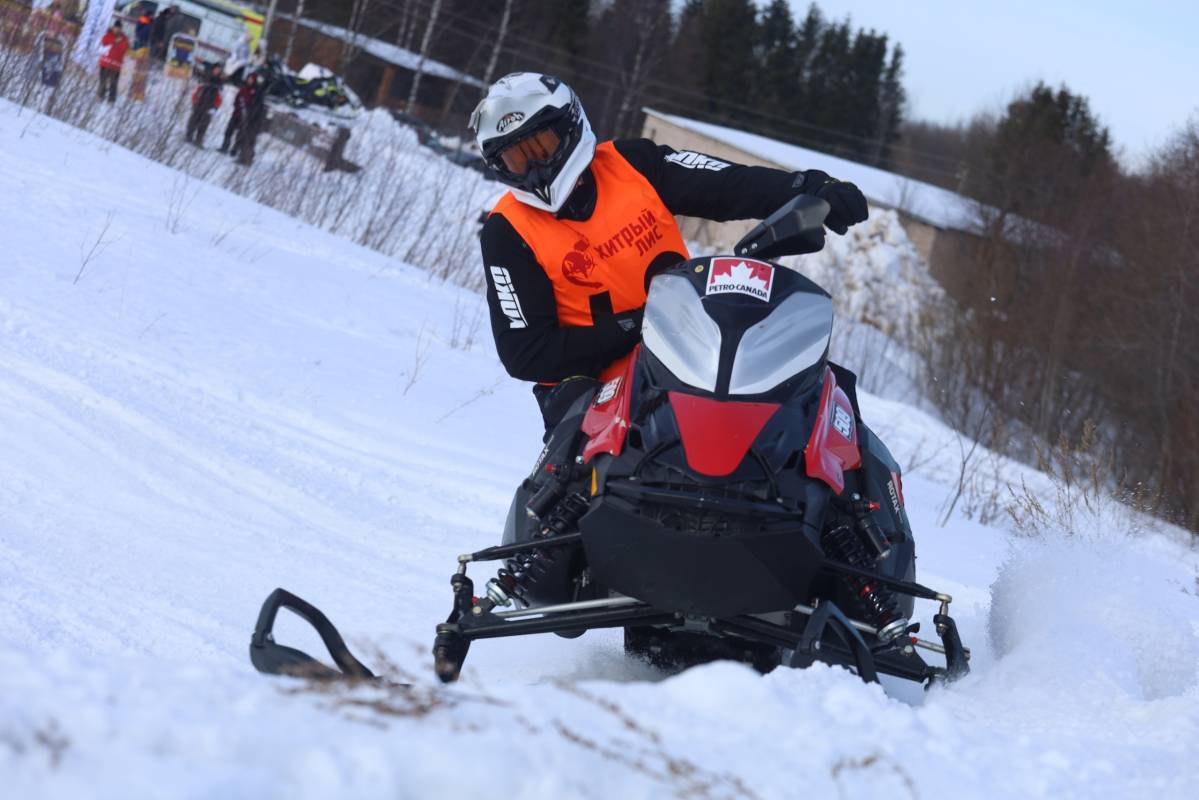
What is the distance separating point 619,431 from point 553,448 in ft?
1.38

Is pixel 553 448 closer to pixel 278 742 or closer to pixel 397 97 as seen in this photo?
pixel 278 742

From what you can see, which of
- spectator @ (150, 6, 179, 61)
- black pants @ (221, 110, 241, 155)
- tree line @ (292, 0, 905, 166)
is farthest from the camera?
tree line @ (292, 0, 905, 166)

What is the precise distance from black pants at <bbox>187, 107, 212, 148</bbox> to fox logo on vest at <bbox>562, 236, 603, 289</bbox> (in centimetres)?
1026

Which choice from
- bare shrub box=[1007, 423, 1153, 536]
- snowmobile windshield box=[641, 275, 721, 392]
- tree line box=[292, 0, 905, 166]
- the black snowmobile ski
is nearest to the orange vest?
snowmobile windshield box=[641, 275, 721, 392]

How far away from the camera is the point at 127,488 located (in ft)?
16.8

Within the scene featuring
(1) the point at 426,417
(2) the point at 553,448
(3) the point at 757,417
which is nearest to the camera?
(3) the point at 757,417

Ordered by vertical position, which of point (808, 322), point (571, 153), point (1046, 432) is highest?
point (571, 153)

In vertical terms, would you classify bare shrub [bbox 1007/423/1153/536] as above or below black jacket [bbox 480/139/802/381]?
below

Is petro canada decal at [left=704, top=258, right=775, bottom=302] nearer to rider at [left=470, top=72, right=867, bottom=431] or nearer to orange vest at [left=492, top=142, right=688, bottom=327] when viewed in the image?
rider at [left=470, top=72, right=867, bottom=431]

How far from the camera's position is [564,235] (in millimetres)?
4164

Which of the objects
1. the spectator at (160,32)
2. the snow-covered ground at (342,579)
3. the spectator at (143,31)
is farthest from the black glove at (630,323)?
the spectator at (143,31)

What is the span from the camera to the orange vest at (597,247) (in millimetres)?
4160

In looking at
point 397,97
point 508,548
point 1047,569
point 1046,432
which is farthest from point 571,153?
point 397,97

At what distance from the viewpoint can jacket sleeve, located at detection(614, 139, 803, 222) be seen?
14.5 ft
